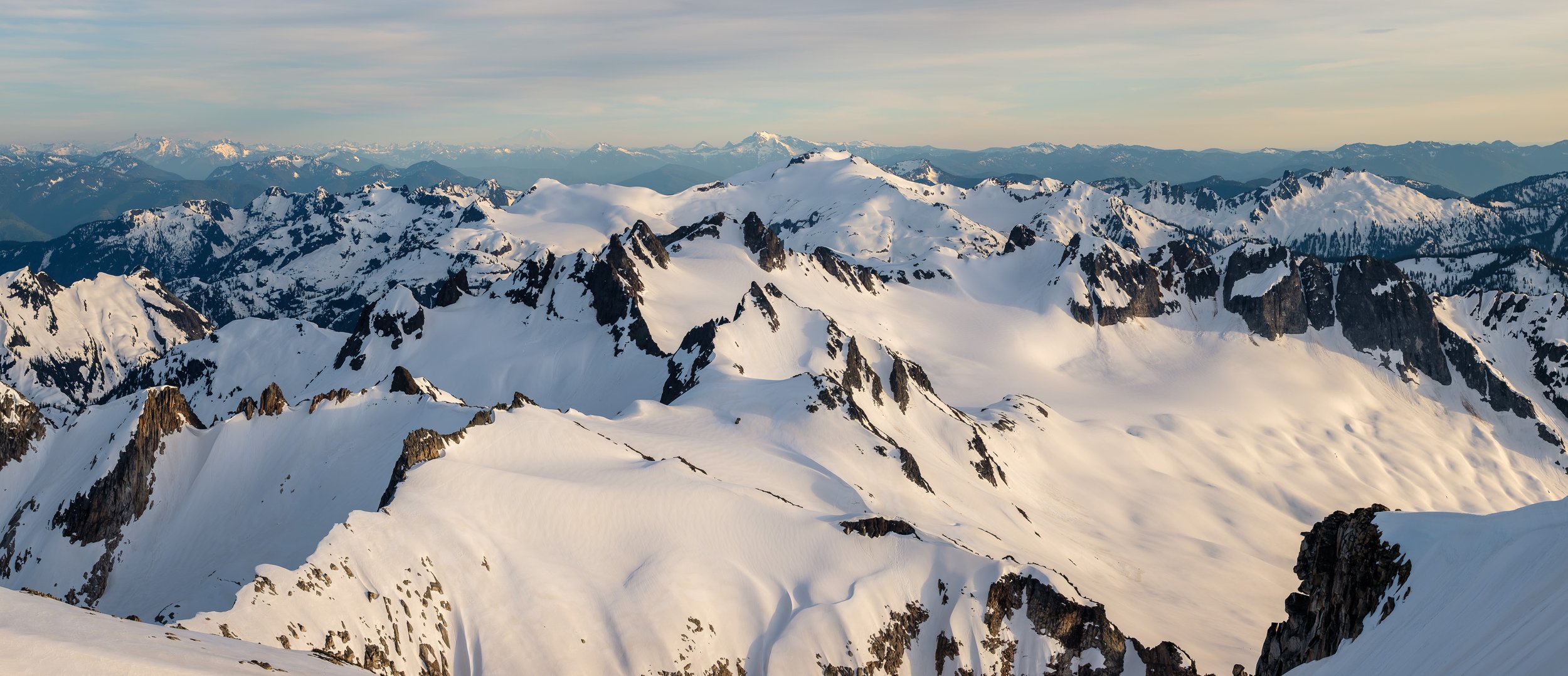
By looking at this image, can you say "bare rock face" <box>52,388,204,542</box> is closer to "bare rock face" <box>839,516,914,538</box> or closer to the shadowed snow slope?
the shadowed snow slope

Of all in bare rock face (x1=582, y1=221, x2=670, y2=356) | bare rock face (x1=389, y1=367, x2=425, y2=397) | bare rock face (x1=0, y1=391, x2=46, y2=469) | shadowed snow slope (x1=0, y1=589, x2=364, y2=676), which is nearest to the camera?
shadowed snow slope (x1=0, y1=589, x2=364, y2=676)

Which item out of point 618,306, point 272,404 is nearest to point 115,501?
point 272,404

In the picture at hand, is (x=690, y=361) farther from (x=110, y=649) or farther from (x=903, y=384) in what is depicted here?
(x=110, y=649)

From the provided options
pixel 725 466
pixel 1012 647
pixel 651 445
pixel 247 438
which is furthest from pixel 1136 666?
pixel 247 438

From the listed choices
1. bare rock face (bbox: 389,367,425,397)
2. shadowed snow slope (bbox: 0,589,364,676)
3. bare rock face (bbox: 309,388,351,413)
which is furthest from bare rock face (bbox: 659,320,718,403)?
shadowed snow slope (bbox: 0,589,364,676)

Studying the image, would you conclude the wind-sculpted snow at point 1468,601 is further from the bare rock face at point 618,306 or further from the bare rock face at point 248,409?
the bare rock face at point 618,306

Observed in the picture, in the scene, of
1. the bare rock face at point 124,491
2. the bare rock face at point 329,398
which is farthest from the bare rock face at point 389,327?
the bare rock face at point 124,491
